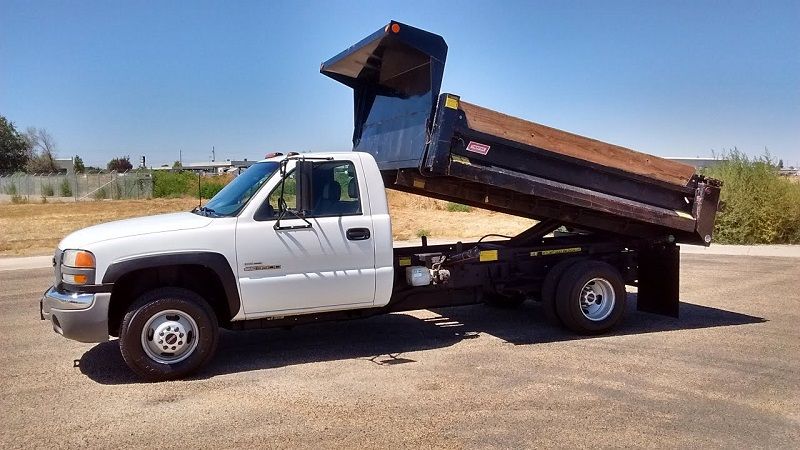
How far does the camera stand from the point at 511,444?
467 cm

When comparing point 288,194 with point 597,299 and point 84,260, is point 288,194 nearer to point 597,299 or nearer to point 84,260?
point 84,260

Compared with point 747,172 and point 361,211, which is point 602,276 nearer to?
point 361,211

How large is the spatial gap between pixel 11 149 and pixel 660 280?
8030 centimetres

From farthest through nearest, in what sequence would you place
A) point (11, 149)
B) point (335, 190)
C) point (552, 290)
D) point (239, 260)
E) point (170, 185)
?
1. point (11, 149)
2. point (170, 185)
3. point (552, 290)
4. point (335, 190)
5. point (239, 260)

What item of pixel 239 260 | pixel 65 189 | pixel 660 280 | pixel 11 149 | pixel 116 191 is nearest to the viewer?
pixel 239 260

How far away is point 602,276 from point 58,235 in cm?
1974

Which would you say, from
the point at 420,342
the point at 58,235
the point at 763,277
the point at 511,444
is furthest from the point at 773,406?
the point at 58,235

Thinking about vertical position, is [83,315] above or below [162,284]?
below

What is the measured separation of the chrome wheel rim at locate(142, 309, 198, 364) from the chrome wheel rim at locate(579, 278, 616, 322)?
4350mm

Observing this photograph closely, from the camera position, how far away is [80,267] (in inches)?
236

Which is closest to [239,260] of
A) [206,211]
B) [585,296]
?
[206,211]

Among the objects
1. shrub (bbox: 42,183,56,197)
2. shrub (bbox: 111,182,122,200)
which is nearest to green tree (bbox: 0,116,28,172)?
shrub (bbox: 42,183,56,197)

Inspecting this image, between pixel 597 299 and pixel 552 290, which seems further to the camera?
pixel 597 299

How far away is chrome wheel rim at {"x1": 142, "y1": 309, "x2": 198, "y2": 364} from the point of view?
20.2 ft
